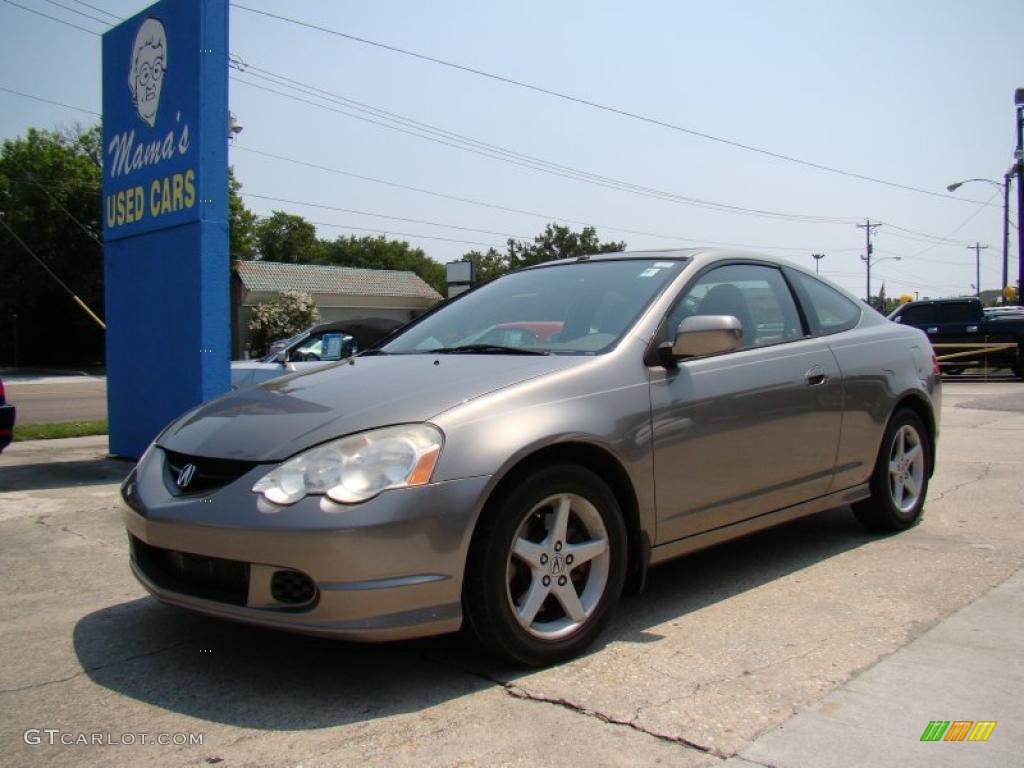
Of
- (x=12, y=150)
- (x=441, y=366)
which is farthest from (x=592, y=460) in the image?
(x=12, y=150)

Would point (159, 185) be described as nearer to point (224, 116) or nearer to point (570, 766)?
point (224, 116)

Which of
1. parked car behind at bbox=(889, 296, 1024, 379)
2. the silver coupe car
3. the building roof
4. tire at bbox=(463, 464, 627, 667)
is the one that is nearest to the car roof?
the silver coupe car

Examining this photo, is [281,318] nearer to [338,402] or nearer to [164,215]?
[164,215]

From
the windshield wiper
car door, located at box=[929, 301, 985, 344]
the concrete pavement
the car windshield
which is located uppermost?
car door, located at box=[929, 301, 985, 344]

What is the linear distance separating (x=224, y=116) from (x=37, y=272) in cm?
3255

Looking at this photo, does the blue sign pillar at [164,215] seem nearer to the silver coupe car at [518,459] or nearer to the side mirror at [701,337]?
the silver coupe car at [518,459]

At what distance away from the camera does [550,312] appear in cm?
401

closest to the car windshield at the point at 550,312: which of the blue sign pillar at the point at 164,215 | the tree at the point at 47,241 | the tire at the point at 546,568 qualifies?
the tire at the point at 546,568

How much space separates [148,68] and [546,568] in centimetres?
686

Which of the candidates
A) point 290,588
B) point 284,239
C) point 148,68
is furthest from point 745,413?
point 284,239

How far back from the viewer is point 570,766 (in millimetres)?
2412

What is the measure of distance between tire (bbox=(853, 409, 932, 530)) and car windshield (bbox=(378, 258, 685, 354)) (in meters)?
1.78
